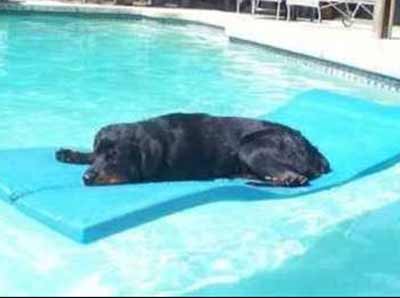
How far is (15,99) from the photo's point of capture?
28.8 ft

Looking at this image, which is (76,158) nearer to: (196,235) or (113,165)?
(113,165)

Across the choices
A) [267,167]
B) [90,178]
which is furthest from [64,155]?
[267,167]

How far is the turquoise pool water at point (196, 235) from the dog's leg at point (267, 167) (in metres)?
0.17

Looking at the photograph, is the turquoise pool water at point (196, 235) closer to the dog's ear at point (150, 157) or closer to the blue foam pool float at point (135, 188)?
the blue foam pool float at point (135, 188)

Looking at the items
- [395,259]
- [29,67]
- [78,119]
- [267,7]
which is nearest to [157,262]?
[395,259]

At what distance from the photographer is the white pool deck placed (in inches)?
434

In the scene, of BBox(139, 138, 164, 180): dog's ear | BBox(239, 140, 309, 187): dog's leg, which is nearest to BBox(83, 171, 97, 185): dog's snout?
BBox(139, 138, 164, 180): dog's ear

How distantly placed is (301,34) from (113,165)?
8.56 metres

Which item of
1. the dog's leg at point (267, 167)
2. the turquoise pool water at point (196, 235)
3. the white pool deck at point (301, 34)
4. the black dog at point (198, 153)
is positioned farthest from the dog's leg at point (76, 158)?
the white pool deck at point (301, 34)

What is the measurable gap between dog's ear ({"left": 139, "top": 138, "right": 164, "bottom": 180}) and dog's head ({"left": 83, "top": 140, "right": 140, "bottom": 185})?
1.9 inches

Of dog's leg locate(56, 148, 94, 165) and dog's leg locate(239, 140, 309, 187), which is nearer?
dog's leg locate(239, 140, 309, 187)

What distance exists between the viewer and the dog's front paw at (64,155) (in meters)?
5.72

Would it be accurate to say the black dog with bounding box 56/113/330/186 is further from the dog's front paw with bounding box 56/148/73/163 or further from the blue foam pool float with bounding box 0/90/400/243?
the blue foam pool float with bounding box 0/90/400/243

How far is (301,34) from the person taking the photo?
Answer: 1324 centimetres
